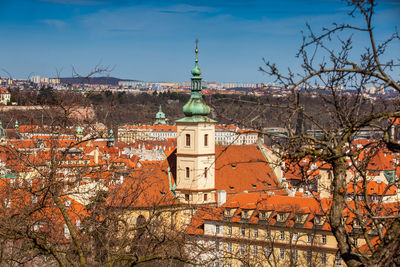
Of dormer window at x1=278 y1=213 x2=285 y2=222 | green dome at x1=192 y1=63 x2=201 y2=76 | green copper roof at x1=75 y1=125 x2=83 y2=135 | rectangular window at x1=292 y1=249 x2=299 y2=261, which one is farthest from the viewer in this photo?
green dome at x1=192 y1=63 x2=201 y2=76

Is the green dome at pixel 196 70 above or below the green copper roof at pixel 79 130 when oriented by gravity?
above

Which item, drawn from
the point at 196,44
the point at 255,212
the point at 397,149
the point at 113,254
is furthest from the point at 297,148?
the point at 196,44

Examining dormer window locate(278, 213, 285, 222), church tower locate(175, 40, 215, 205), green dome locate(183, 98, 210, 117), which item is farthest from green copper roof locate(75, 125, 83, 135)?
green dome locate(183, 98, 210, 117)

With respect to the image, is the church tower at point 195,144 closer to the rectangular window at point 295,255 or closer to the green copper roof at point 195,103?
the green copper roof at point 195,103

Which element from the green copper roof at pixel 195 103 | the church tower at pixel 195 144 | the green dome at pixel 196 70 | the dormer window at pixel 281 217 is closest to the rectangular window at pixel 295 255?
the dormer window at pixel 281 217

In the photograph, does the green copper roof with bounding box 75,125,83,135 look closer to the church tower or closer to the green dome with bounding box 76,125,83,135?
the green dome with bounding box 76,125,83,135

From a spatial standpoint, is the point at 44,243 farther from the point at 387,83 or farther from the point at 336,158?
the point at 387,83

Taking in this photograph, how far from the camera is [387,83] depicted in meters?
5.18

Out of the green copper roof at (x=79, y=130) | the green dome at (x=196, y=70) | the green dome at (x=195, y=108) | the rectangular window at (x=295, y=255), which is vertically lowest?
the rectangular window at (x=295, y=255)

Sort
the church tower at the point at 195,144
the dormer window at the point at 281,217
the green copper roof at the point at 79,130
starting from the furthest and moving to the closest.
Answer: the church tower at the point at 195,144
the dormer window at the point at 281,217
the green copper roof at the point at 79,130

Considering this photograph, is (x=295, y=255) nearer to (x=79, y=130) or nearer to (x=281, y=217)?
(x=281, y=217)

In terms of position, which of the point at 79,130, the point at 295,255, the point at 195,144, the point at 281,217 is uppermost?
the point at 195,144

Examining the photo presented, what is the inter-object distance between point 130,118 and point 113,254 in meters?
7.27

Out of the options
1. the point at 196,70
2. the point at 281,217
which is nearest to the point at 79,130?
the point at 281,217
